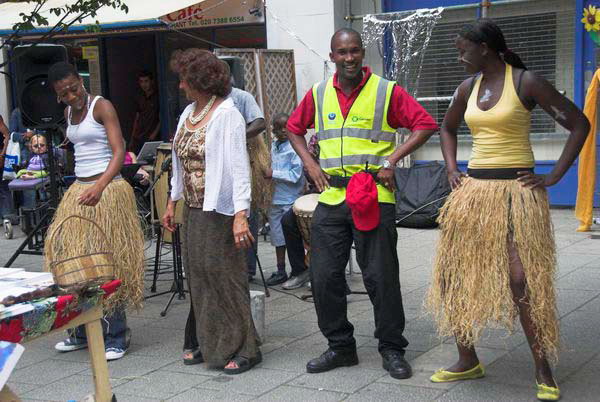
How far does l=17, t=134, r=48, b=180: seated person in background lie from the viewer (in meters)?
11.4

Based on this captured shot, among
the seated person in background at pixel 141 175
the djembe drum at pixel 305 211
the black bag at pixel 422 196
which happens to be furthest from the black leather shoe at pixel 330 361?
the seated person in background at pixel 141 175

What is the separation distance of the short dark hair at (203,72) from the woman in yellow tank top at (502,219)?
1455 mm

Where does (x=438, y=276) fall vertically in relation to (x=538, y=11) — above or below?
below

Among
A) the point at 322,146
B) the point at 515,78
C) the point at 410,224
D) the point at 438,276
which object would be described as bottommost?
the point at 410,224

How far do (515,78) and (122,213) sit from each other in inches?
109

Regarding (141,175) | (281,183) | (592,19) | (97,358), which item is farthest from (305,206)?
(141,175)

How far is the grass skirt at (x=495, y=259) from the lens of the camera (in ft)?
14.6

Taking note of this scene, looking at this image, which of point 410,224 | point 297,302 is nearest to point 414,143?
point 297,302

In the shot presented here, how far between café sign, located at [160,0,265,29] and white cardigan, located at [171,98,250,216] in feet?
22.8

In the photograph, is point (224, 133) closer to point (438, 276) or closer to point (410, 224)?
point (438, 276)

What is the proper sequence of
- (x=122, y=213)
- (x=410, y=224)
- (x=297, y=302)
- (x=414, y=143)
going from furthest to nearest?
(x=410, y=224) → (x=297, y=302) → (x=122, y=213) → (x=414, y=143)

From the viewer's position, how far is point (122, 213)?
5910 mm

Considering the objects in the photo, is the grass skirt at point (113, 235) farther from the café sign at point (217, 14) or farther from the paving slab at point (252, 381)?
the café sign at point (217, 14)

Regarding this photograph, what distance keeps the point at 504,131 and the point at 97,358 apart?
7.66 ft
